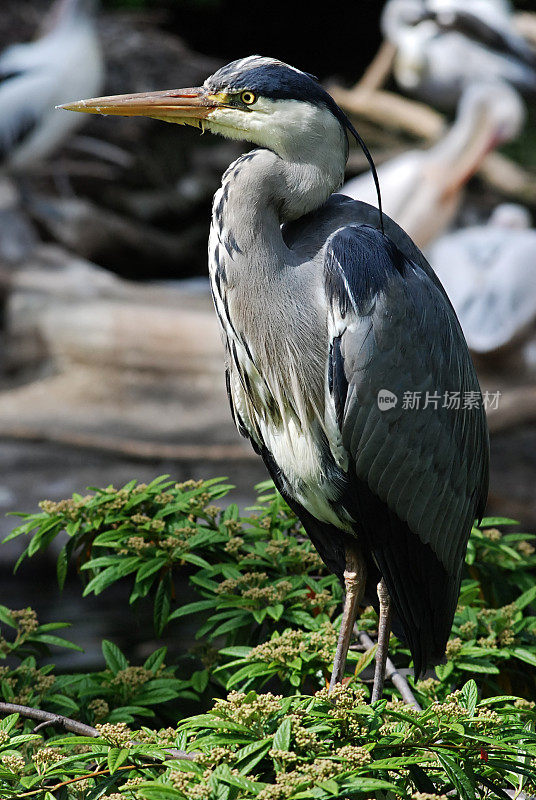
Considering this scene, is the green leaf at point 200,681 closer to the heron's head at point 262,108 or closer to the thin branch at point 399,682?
the thin branch at point 399,682

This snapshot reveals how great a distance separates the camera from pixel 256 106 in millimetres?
1644

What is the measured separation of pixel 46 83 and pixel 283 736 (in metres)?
5.34

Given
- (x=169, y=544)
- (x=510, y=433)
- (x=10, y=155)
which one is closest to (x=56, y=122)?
(x=10, y=155)

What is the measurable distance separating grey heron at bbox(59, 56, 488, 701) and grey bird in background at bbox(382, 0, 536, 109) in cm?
489

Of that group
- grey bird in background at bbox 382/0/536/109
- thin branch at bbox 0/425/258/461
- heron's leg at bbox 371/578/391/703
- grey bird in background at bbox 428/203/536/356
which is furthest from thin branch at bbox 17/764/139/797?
grey bird in background at bbox 382/0/536/109

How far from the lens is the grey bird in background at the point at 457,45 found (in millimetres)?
6156

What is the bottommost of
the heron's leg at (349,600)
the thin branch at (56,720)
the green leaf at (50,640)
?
the green leaf at (50,640)

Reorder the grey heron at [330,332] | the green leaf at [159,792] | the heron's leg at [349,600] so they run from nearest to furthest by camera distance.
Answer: the green leaf at [159,792], the grey heron at [330,332], the heron's leg at [349,600]

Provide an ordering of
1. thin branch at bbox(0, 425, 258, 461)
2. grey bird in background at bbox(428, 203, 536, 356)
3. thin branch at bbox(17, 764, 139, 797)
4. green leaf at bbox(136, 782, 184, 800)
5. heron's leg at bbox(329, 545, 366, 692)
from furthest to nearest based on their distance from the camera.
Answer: grey bird in background at bbox(428, 203, 536, 356) → thin branch at bbox(0, 425, 258, 461) → heron's leg at bbox(329, 545, 366, 692) → thin branch at bbox(17, 764, 139, 797) → green leaf at bbox(136, 782, 184, 800)

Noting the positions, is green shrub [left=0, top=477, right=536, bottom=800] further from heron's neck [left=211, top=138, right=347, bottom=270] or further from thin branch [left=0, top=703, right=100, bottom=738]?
heron's neck [left=211, top=138, right=347, bottom=270]

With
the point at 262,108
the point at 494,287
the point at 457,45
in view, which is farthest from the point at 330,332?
the point at 457,45

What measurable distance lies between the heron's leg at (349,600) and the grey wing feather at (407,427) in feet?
0.23

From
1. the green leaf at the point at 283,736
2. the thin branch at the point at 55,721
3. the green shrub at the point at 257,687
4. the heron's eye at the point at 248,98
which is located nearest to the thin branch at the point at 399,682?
the green shrub at the point at 257,687

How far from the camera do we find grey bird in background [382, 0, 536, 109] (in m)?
6.16
